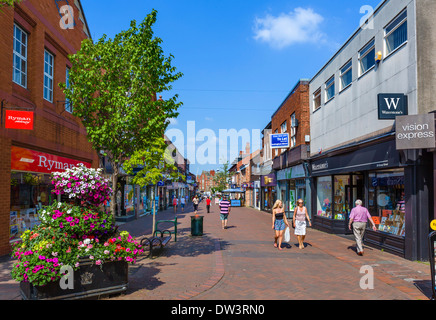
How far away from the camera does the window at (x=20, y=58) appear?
11.1m

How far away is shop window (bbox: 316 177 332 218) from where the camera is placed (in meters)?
17.5

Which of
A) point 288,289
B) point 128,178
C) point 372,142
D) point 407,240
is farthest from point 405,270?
point 128,178

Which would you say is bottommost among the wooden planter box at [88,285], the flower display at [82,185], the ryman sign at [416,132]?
the wooden planter box at [88,285]

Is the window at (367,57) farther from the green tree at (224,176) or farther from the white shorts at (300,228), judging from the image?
the green tree at (224,176)

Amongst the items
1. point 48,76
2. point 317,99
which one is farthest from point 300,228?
point 48,76

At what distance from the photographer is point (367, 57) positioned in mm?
13547

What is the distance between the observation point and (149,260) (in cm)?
963

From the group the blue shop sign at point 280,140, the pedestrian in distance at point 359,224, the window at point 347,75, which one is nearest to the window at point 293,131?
the blue shop sign at point 280,140

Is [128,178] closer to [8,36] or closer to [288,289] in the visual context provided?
[8,36]

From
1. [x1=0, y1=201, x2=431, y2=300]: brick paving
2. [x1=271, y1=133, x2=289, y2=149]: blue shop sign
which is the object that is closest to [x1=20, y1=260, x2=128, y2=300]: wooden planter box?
[x1=0, y1=201, x2=431, y2=300]: brick paving

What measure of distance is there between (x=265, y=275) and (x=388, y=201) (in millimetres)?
6396

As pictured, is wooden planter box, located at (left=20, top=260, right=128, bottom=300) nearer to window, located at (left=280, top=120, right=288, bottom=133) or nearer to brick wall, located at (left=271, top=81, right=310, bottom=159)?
brick wall, located at (left=271, top=81, right=310, bottom=159)

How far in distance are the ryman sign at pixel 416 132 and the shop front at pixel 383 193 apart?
672 mm

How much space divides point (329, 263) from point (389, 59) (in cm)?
703
